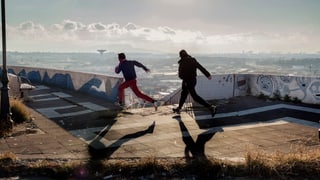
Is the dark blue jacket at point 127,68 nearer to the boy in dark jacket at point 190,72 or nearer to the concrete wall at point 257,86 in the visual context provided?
the boy in dark jacket at point 190,72

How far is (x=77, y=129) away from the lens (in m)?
9.34

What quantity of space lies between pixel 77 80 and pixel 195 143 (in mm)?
10891

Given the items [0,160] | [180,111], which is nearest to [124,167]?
[0,160]

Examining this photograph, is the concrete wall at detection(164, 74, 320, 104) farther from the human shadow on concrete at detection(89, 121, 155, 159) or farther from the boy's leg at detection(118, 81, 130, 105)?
the human shadow on concrete at detection(89, 121, 155, 159)

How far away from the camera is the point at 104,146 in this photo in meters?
7.72

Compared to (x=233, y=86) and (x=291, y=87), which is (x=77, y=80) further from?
(x=291, y=87)

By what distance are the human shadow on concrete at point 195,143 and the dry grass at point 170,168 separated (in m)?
0.64

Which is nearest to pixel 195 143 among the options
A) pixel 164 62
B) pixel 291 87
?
pixel 291 87

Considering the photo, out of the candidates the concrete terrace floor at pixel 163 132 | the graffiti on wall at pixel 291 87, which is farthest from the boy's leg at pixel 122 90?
the graffiti on wall at pixel 291 87

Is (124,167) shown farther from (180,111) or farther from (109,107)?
(109,107)

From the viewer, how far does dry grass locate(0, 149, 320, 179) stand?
5973 mm

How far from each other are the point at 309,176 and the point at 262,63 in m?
49.2

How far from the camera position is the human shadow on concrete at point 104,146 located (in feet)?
23.4

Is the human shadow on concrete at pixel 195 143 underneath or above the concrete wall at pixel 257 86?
underneath
